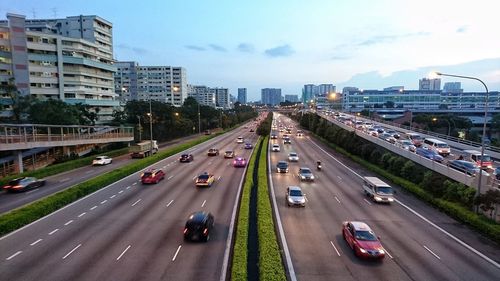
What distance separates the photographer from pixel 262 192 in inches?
1172

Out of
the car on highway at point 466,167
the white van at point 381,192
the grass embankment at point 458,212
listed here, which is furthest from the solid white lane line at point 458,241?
the car on highway at point 466,167

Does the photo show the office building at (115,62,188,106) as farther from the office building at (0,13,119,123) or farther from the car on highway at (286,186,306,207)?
the car on highway at (286,186,306,207)

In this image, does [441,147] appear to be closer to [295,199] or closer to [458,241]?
[458,241]

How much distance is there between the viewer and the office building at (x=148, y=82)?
181 meters

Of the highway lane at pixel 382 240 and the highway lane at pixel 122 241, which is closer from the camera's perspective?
the highway lane at pixel 122 241

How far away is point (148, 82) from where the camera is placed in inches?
7490

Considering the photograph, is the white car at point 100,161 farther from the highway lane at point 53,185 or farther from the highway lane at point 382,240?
the highway lane at point 382,240

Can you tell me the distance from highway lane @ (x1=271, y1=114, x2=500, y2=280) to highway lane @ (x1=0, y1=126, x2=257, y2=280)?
5.04m

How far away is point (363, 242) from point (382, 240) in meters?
3.44

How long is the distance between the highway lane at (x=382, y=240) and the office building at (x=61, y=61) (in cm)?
6116

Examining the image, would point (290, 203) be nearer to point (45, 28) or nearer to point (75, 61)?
point (75, 61)

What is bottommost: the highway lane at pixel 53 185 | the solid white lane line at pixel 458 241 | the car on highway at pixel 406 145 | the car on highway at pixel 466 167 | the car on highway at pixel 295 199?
the solid white lane line at pixel 458 241

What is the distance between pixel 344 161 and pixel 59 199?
1615 inches

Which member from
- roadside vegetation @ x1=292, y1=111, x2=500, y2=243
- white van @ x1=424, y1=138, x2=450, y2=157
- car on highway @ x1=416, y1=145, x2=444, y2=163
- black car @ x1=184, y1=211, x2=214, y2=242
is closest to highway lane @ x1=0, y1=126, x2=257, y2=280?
black car @ x1=184, y1=211, x2=214, y2=242
